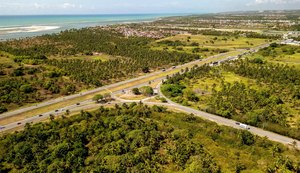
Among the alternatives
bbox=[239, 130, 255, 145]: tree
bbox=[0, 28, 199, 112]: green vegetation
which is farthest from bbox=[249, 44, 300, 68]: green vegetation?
bbox=[239, 130, 255, 145]: tree

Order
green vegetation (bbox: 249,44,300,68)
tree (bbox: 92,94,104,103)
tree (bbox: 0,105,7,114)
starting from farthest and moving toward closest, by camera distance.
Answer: green vegetation (bbox: 249,44,300,68)
tree (bbox: 92,94,104,103)
tree (bbox: 0,105,7,114)

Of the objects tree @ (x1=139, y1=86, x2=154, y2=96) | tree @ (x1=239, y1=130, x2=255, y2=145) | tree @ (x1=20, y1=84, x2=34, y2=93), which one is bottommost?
tree @ (x1=239, y1=130, x2=255, y2=145)

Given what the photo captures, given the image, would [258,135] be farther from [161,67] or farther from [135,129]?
[161,67]

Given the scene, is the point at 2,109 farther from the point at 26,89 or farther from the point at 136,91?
the point at 136,91

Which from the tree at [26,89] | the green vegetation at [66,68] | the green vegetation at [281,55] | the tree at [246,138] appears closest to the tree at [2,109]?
the green vegetation at [66,68]

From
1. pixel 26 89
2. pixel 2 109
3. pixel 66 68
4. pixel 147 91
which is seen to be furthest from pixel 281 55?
pixel 2 109

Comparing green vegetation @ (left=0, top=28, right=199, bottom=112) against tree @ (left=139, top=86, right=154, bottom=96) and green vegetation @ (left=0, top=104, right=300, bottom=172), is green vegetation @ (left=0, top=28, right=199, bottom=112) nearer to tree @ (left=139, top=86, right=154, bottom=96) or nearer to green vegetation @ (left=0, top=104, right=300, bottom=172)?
tree @ (left=139, top=86, right=154, bottom=96)

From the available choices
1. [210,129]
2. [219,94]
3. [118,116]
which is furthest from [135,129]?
[219,94]
